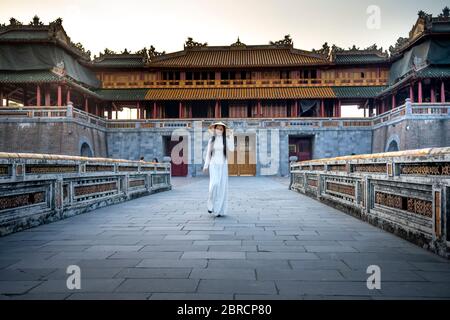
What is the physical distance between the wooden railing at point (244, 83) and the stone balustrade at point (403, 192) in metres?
20.8

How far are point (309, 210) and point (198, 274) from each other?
4.16 metres

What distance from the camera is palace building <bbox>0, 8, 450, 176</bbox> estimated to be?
1877 centimetres

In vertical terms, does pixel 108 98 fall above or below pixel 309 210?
above

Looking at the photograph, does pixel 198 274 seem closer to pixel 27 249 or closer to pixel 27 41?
pixel 27 249

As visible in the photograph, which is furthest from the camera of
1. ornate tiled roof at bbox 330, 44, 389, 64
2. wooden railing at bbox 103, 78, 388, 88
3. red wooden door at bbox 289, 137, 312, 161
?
wooden railing at bbox 103, 78, 388, 88

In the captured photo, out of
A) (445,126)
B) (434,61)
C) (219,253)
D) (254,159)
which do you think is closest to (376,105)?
(434,61)

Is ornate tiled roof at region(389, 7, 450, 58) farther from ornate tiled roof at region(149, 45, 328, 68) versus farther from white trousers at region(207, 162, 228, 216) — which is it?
white trousers at region(207, 162, 228, 216)

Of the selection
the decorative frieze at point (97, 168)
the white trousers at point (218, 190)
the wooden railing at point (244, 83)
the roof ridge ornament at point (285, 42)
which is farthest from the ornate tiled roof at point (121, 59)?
the white trousers at point (218, 190)

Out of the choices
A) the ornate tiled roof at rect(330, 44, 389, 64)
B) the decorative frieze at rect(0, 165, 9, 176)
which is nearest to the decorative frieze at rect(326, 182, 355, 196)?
the decorative frieze at rect(0, 165, 9, 176)

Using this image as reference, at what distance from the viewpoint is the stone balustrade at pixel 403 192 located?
2867mm

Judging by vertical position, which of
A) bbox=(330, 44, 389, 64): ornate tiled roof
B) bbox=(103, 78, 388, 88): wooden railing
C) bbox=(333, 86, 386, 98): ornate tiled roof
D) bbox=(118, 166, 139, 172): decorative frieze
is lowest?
bbox=(118, 166, 139, 172): decorative frieze

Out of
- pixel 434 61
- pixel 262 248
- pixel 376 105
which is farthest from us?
pixel 376 105

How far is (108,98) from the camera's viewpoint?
2456cm

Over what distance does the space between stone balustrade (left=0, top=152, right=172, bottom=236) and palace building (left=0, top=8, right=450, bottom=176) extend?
13797 mm
